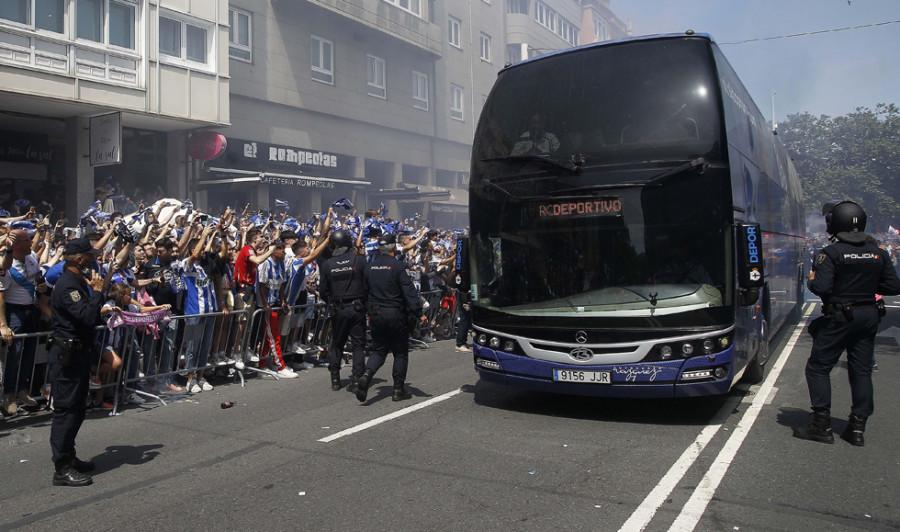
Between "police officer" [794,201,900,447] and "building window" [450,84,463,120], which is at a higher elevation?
"building window" [450,84,463,120]

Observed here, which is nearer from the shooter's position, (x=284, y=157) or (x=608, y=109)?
(x=608, y=109)

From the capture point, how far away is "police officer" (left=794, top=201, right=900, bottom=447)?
598 cm


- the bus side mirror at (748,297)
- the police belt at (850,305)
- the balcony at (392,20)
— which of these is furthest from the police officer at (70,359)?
the balcony at (392,20)

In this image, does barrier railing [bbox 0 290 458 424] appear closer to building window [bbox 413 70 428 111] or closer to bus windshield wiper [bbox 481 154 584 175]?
bus windshield wiper [bbox 481 154 584 175]

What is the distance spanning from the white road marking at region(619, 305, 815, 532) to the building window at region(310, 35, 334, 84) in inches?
910

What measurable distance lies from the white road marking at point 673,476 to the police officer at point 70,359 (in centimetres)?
385

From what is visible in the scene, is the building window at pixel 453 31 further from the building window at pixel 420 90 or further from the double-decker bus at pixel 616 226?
the double-decker bus at pixel 616 226

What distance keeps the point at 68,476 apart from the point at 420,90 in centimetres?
3035

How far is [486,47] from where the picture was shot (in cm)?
4034

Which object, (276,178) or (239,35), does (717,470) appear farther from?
(239,35)

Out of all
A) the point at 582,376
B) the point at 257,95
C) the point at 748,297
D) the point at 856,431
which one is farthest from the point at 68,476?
the point at 257,95

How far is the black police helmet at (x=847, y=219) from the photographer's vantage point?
6055 mm

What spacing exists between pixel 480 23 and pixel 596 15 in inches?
946

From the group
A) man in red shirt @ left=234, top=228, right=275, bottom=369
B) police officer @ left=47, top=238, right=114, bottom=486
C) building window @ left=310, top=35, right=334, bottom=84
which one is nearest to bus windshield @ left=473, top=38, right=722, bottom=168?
man in red shirt @ left=234, top=228, right=275, bottom=369
